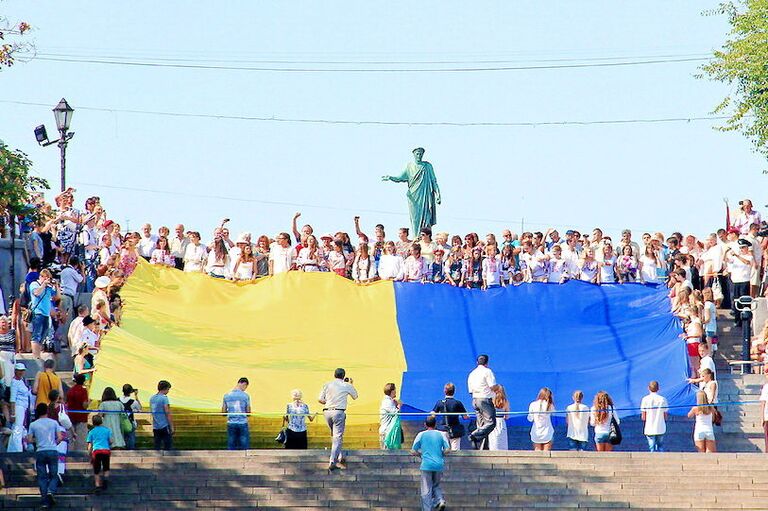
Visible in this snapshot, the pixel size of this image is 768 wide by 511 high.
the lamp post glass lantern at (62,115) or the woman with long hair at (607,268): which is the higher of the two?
the lamp post glass lantern at (62,115)

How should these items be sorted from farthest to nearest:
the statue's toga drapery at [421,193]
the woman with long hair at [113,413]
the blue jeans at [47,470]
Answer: the statue's toga drapery at [421,193] → the woman with long hair at [113,413] → the blue jeans at [47,470]

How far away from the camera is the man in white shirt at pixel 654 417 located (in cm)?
2389

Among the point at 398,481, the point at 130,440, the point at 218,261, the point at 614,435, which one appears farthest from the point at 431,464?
the point at 218,261

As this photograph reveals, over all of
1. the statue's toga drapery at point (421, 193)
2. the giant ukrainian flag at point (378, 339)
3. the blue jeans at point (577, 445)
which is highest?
the statue's toga drapery at point (421, 193)

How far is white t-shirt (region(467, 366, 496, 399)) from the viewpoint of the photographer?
23375mm

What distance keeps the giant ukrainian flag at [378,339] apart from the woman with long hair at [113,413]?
1.43 metres

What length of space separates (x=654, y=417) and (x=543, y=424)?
5.53 feet

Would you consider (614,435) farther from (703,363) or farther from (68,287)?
(68,287)

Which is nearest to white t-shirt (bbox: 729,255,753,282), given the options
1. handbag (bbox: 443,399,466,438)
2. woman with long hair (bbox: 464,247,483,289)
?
woman with long hair (bbox: 464,247,483,289)

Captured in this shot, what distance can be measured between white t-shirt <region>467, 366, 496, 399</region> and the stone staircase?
4.16ft

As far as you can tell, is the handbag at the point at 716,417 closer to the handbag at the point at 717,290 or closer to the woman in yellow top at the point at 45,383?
the handbag at the point at 717,290

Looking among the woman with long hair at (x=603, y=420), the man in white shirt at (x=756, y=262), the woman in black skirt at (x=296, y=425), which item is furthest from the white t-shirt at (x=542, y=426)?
the man in white shirt at (x=756, y=262)

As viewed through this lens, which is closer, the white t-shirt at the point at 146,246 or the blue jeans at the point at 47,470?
the blue jeans at the point at 47,470

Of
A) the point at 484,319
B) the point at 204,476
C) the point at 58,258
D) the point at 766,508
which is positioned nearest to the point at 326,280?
the point at 484,319
